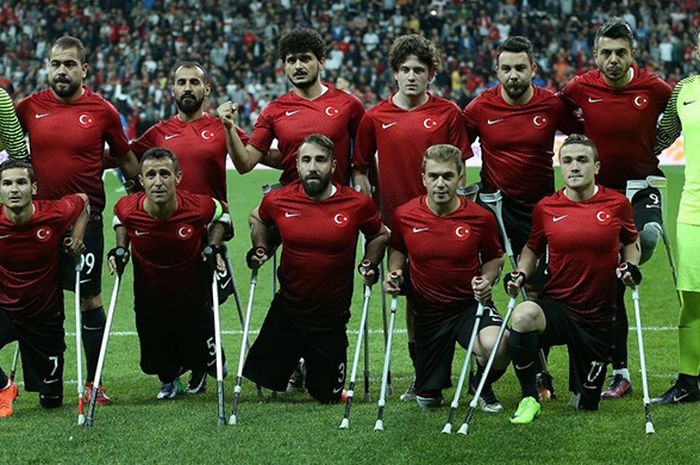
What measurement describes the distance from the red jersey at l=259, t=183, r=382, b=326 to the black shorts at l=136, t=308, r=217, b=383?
0.70m

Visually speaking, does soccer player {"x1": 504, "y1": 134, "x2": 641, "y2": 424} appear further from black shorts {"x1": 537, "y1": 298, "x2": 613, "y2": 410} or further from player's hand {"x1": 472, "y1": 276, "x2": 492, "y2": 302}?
player's hand {"x1": 472, "y1": 276, "x2": 492, "y2": 302}

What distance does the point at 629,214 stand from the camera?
26.0 feet

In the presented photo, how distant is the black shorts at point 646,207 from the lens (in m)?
8.65

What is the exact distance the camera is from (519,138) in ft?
28.3

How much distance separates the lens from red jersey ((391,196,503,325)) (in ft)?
26.3

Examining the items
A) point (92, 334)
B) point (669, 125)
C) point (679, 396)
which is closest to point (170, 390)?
point (92, 334)

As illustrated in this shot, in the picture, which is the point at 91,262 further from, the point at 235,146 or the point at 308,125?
the point at 308,125

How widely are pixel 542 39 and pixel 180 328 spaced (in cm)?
2960

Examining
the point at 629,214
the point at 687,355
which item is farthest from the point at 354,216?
the point at 687,355

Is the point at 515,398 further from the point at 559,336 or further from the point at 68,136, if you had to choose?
the point at 68,136

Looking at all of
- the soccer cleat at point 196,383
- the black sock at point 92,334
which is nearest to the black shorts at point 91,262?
the black sock at point 92,334

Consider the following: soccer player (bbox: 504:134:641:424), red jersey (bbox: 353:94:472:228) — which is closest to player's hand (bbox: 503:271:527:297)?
soccer player (bbox: 504:134:641:424)

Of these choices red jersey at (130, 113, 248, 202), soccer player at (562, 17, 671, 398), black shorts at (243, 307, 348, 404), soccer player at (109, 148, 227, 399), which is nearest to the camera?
soccer player at (109, 148, 227, 399)

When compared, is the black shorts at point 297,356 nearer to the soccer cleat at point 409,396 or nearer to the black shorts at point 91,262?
the soccer cleat at point 409,396
